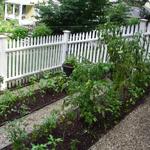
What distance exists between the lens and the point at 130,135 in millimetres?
4465

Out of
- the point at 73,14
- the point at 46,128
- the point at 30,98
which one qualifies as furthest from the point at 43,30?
the point at 46,128

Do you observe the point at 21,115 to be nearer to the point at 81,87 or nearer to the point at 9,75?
the point at 81,87

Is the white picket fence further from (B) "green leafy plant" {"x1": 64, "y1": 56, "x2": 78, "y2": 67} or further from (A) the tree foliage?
(A) the tree foliage

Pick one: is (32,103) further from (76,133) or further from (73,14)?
(73,14)

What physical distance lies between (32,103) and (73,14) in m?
5.77

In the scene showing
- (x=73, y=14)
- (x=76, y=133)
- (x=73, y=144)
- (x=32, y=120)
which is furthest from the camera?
(x=73, y=14)

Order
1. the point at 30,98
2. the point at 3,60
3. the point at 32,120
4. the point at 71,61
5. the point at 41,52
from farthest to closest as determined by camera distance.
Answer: the point at 71,61, the point at 41,52, the point at 3,60, the point at 30,98, the point at 32,120

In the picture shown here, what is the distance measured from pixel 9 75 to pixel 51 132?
2.79 metres

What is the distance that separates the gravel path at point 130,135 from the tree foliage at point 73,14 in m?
6.14

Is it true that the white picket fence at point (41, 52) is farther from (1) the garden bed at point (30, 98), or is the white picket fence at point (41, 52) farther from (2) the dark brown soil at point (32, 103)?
(2) the dark brown soil at point (32, 103)

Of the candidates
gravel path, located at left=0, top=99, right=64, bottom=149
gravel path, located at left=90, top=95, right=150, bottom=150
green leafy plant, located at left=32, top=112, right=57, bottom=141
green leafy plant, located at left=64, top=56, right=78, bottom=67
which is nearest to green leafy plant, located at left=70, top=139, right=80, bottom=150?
gravel path, located at left=90, top=95, right=150, bottom=150

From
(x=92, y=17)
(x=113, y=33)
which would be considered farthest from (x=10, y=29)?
(x=113, y=33)

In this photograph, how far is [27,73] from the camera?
7.19m

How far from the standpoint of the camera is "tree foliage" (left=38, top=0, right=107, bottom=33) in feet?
34.5
